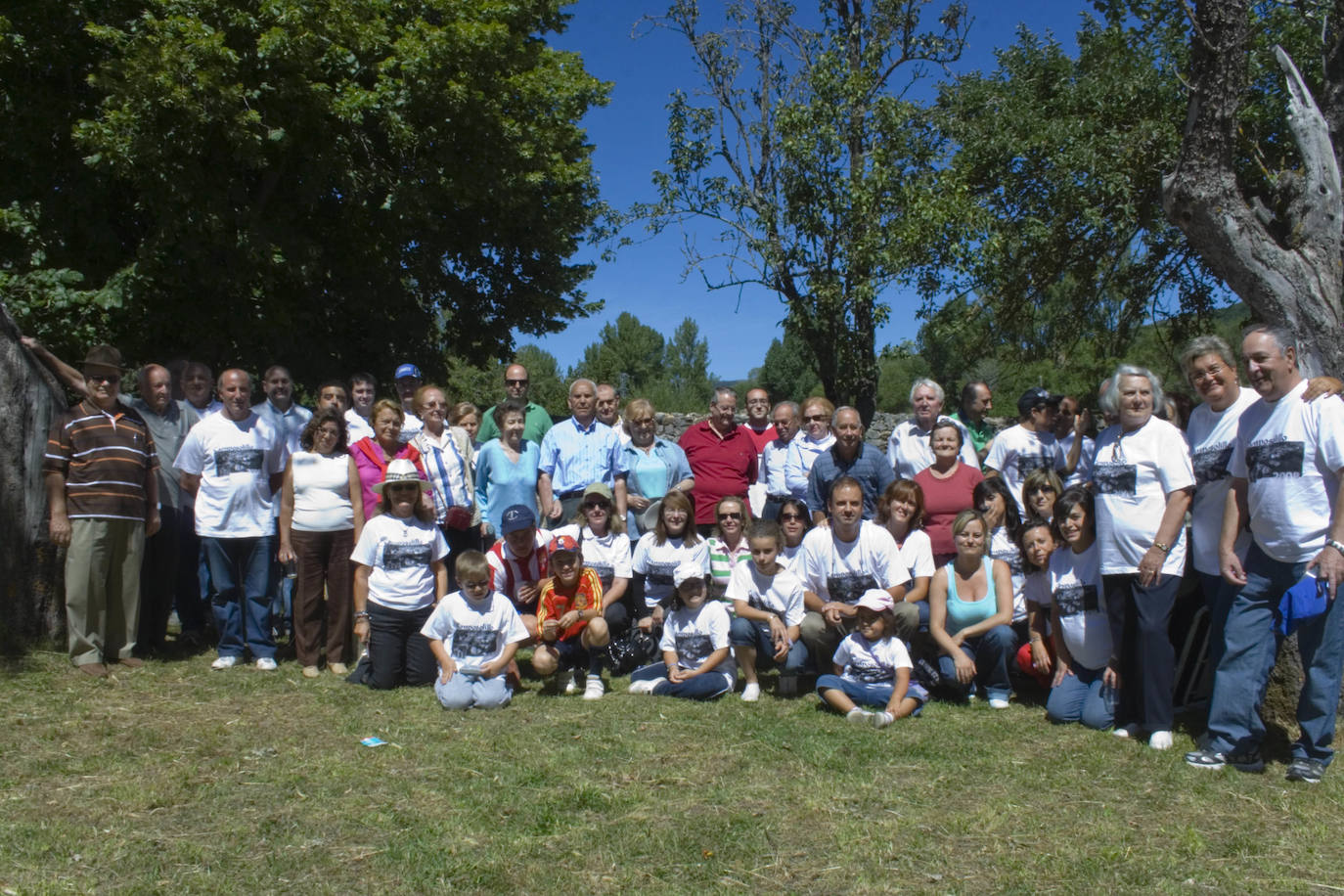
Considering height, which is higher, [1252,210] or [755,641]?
[1252,210]

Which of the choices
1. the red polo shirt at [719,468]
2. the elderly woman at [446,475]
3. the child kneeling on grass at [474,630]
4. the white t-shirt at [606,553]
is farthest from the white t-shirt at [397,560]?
the red polo shirt at [719,468]

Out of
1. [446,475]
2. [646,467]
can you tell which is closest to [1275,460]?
[646,467]

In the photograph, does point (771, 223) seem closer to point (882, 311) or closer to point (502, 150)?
point (882, 311)

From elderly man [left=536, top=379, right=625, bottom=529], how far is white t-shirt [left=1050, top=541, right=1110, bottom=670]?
303cm

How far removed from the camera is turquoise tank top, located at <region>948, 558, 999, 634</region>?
6039 millimetres

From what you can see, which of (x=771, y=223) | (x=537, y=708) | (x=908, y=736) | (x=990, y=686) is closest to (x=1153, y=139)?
(x=771, y=223)

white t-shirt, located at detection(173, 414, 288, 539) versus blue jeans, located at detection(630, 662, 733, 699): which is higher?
white t-shirt, located at detection(173, 414, 288, 539)

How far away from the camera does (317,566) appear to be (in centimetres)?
664

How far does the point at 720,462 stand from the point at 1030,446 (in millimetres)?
2227

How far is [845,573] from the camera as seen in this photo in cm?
610

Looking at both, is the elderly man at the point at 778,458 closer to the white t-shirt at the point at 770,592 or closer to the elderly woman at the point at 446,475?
the white t-shirt at the point at 770,592

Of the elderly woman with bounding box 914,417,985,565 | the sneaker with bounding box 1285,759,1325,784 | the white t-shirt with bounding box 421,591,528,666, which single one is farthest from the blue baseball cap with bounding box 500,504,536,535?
the sneaker with bounding box 1285,759,1325,784

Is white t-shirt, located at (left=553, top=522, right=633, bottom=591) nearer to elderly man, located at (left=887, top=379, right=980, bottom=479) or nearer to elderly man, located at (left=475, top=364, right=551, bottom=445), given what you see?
elderly man, located at (left=475, top=364, right=551, bottom=445)

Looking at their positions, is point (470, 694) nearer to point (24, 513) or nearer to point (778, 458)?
point (778, 458)
